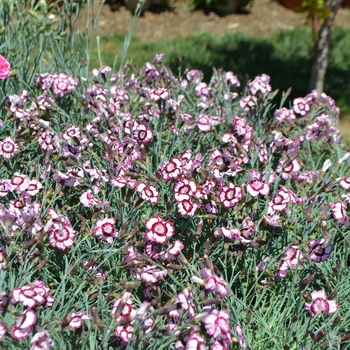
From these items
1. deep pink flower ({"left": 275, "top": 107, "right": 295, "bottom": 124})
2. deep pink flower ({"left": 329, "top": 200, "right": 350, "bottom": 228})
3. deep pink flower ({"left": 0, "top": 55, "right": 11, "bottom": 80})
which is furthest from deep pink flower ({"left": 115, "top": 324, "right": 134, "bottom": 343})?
deep pink flower ({"left": 275, "top": 107, "right": 295, "bottom": 124})

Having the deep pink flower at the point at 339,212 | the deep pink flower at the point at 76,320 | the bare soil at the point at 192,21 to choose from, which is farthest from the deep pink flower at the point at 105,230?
the bare soil at the point at 192,21

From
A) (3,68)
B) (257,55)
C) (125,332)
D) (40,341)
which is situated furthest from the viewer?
(257,55)

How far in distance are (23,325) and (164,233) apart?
536 mm

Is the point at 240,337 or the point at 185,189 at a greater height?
the point at 185,189

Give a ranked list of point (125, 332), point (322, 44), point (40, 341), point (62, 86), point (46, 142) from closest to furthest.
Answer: point (40, 341) < point (125, 332) < point (46, 142) < point (62, 86) < point (322, 44)

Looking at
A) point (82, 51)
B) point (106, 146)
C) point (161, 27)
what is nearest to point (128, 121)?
point (106, 146)

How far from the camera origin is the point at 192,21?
291 inches

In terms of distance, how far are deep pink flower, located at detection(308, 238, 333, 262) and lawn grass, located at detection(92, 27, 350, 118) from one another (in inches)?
136

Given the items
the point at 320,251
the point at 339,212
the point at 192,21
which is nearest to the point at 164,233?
the point at 320,251

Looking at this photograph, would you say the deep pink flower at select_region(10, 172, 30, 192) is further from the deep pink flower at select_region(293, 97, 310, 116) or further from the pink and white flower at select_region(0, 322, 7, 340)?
the deep pink flower at select_region(293, 97, 310, 116)

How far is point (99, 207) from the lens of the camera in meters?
2.04

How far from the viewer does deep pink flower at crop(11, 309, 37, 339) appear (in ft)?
4.81

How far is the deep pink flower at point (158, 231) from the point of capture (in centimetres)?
183

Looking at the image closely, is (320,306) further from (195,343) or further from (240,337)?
(195,343)
